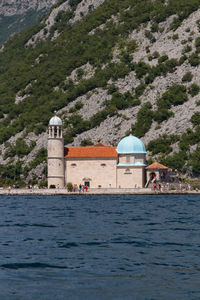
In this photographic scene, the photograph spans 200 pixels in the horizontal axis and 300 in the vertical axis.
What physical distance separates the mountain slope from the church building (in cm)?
939

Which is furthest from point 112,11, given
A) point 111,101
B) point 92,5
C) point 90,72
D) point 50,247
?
point 50,247

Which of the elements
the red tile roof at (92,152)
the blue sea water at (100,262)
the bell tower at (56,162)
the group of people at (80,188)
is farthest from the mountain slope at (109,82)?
the blue sea water at (100,262)

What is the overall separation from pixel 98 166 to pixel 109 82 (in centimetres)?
5016

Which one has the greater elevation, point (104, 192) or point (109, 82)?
point (109, 82)

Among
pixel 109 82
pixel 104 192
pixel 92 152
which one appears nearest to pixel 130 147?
pixel 92 152

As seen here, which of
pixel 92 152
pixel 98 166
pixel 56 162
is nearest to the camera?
pixel 56 162

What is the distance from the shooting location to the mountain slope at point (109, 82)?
12244 centimetres

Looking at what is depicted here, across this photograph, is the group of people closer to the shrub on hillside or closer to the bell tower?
the bell tower

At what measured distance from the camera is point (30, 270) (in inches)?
758

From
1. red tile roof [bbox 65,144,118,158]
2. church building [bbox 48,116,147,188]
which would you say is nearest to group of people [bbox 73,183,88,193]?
church building [bbox 48,116,147,188]

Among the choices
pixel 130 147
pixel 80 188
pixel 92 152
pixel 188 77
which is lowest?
pixel 80 188

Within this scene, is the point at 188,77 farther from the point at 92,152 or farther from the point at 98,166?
the point at 98,166

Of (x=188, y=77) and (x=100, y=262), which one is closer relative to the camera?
(x=100, y=262)

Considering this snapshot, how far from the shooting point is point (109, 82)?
146625 mm
